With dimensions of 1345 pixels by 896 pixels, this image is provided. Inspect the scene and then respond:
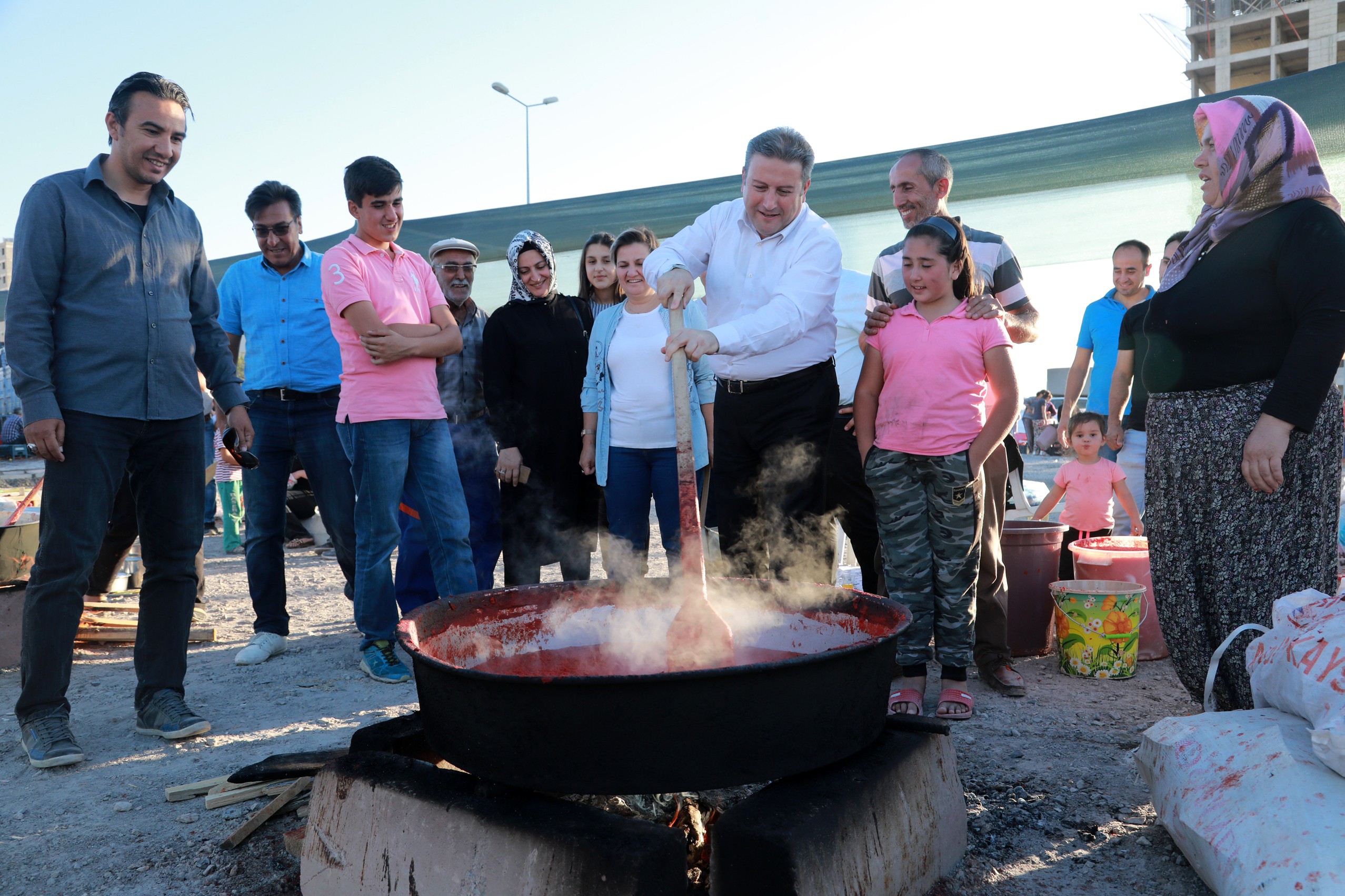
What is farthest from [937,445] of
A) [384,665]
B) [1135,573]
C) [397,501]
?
[384,665]

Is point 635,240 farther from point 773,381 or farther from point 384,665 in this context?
point 384,665

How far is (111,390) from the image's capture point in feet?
9.48

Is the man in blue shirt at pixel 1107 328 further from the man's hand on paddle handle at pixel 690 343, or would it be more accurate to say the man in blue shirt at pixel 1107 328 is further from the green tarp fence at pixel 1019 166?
the man's hand on paddle handle at pixel 690 343

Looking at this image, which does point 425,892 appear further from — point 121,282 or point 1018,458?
point 1018,458

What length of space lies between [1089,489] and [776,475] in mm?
2454

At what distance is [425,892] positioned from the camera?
5.65ft

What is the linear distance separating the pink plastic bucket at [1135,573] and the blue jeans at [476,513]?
297 cm

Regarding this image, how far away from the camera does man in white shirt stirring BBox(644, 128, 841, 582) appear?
2.96 metres

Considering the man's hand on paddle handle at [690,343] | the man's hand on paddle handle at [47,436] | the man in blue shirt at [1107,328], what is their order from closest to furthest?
the man's hand on paddle handle at [690,343]
the man's hand on paddle handle at [47,436]
the man in blue shirt at [1107,328]

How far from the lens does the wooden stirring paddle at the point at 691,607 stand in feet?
7.09

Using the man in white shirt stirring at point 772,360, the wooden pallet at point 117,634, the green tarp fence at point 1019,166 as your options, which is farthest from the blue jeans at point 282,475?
the green tarp fence at point 1019,166

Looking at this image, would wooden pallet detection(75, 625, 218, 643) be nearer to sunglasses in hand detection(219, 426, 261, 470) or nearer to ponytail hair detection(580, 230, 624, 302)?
sunglasses in hand detection(219, 426, 261, 470)

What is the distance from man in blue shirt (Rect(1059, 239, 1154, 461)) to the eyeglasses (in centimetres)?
444

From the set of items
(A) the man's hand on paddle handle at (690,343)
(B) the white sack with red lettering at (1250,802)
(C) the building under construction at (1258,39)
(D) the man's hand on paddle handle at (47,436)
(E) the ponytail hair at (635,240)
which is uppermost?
(C) the building under construction at (1258,39)
